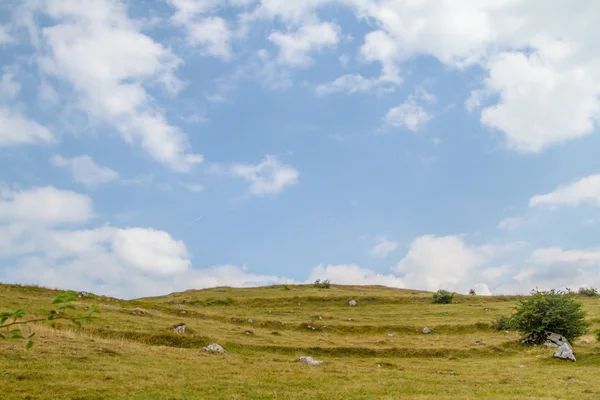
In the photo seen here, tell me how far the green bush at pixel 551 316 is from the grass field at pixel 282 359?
1942 millimetres

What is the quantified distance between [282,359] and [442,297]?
54.8 metres

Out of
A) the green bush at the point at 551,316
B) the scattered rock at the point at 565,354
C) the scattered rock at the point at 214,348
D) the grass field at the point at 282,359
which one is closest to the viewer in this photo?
the grass field at the point at 282,359

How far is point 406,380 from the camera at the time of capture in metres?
25.3

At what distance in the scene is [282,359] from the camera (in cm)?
3269

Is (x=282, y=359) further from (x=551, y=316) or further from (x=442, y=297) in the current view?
(x=442, y=297)

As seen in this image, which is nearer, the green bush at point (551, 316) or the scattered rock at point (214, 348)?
the scattered rock at point (214, 348)

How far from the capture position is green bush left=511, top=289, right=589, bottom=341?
142ft

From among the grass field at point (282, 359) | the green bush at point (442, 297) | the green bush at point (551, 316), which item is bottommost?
the grass field at point (282, 359)

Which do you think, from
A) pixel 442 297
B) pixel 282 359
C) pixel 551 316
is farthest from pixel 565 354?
pixel 442 297

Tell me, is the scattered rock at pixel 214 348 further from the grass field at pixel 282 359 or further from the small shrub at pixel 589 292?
the small shrub at pixel 589 292

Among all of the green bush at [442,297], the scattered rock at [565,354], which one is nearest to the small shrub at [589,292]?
the green bush at [442,297]

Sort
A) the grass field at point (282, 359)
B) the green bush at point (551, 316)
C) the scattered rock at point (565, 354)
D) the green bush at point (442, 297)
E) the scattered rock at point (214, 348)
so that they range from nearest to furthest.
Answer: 1. the grass field at point (282, 359)
2. the scattered rock at point (214, 348)
3. the scattered rock at point (565, 354)
4. the green bush at point (551, 316)
5. the green bush at point (442, 297)

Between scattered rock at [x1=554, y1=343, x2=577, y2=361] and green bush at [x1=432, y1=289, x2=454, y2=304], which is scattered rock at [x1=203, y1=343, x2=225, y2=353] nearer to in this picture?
scattered rock at [x1=554, y1=343, x2=577, y2=361]

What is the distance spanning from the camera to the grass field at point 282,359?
20.5m
